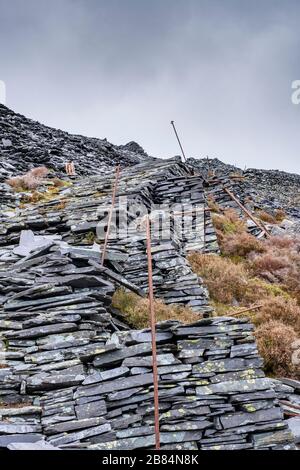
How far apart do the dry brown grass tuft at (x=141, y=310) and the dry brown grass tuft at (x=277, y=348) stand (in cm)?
155

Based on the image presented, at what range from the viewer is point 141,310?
32.5 ft

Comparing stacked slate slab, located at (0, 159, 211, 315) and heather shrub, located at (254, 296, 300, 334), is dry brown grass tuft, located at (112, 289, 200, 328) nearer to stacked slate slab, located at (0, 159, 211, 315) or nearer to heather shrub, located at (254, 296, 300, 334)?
stacked slate slab, located at (0, 159, 211, 315)

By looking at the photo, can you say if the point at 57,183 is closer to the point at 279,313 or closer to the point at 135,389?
the point at 279,313

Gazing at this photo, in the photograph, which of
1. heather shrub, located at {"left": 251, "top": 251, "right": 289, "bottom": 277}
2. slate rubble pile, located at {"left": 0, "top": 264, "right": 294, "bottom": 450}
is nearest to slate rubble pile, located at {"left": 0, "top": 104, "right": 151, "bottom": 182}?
heather shrub, located at {"left": 251, "top": 251, "right": 289, "bottom": 277}

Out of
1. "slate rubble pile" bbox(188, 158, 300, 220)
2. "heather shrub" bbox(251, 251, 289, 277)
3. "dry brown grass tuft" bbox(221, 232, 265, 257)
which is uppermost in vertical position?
"slate rubble pile" bbox(188, 158, 300, 220)

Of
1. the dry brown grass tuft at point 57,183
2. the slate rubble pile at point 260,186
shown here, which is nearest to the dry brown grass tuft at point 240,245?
the slate rubble pile at point 260,186

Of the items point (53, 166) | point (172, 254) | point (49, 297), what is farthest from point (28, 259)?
point (53, 166)

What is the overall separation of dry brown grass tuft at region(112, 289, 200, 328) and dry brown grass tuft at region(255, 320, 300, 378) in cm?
155

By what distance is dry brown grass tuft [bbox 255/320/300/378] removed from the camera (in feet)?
30.8

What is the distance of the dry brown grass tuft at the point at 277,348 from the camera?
9375mm

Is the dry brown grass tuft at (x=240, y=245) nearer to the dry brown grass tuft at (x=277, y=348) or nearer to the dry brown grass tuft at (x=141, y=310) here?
the dry brown grass tuft at (x=141, y=310)

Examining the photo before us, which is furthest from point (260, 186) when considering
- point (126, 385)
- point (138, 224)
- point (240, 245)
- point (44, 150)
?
point (126, 385)

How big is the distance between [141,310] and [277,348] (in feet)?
10.1

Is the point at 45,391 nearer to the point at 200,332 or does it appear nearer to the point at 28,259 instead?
the point at 200,332
